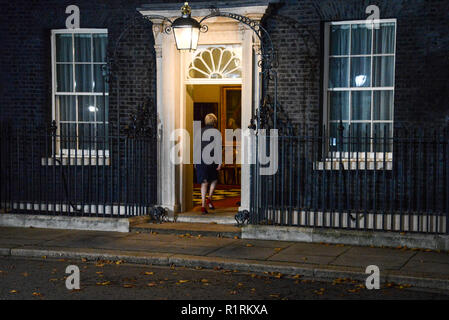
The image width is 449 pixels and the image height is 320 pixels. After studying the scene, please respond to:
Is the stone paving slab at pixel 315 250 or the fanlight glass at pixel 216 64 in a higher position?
the fanlight glass at pixel 216 64

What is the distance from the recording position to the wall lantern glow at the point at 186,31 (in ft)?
36.0

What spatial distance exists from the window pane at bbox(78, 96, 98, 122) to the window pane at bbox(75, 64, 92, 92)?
17 centimetres

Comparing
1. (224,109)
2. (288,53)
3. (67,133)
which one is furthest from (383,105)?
(224,109)

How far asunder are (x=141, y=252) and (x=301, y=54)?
14.6 ft

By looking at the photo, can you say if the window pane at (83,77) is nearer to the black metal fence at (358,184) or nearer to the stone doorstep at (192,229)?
the stone doorstep at (192,229)

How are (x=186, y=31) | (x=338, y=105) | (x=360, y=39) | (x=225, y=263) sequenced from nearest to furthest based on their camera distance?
(x=225, y=263) → (x=186, y=31) → (x=360, y=39) → (x=338, y=105)

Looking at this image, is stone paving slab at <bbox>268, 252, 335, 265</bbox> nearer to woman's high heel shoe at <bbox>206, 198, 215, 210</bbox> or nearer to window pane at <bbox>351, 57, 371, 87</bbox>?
woman's high heel shoe at <bbox>206, 198, 215, 210</bbox>

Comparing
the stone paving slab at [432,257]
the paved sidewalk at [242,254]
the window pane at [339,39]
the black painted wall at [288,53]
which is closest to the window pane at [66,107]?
the black painted wall at [288,53]

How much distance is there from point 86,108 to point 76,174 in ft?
4.18

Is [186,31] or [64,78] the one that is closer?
[186,31]

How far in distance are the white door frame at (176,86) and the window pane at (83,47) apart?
159 cm

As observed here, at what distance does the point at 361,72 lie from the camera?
38.4 ft

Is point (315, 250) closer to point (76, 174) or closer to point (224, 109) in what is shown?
point (76, 174)
